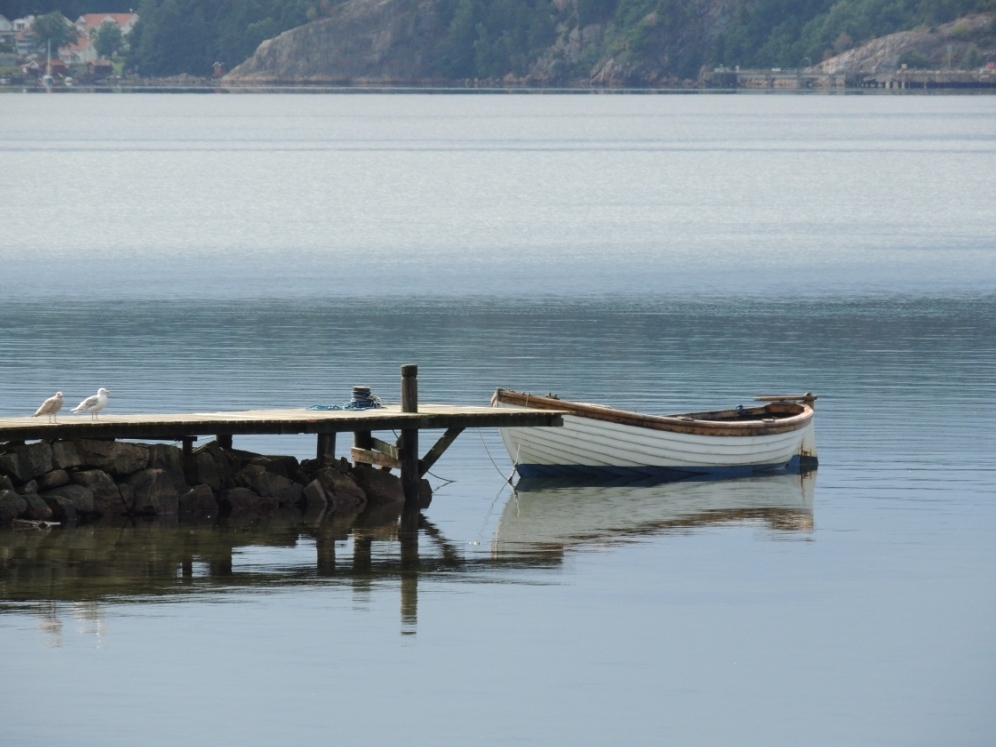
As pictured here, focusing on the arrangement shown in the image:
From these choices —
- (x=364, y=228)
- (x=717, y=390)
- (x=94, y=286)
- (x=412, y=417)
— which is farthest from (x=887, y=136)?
(x=412, y=417)

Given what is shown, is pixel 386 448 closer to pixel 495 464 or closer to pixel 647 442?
pixel 495 464

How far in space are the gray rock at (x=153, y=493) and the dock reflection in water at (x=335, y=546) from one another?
508mm

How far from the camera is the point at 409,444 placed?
29156mm

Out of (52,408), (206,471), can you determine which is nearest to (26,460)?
(52,408)

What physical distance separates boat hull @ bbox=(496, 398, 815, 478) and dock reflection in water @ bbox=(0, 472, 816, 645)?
343mm

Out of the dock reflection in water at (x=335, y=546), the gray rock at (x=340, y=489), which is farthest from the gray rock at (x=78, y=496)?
the gray rock at (x=340, y=489)

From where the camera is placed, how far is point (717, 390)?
40.2m

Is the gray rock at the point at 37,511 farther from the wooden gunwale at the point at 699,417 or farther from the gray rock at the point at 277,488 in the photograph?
the wooden gunwale at the point at 699,417

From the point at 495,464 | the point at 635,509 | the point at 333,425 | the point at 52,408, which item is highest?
the point at 52,408

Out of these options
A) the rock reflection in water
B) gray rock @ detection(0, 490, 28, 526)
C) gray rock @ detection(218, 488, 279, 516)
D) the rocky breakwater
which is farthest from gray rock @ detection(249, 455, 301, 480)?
gray rock @ detection(0, 490, 28, 526)

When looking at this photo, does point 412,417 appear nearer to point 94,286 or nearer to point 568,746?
point 568,746

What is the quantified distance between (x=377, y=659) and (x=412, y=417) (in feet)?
24.7

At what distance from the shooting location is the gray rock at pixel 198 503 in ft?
92.1

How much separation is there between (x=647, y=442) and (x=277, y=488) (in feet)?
18.6
